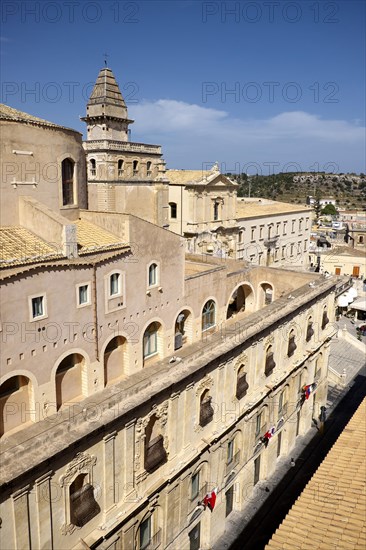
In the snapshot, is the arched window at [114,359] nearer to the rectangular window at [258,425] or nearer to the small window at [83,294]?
the small window at [83,294]

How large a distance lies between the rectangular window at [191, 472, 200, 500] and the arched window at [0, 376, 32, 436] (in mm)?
6952

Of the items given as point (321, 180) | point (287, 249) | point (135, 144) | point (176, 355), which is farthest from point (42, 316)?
point (321, 180)

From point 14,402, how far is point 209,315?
1238 centimetres

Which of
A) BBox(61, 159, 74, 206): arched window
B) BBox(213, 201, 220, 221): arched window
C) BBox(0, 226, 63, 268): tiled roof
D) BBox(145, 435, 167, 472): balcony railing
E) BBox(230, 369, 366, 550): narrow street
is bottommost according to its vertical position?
BBox(230, 369, 366, 550): narrow street

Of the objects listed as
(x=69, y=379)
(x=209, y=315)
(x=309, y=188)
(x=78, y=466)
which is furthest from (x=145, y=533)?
(x=309, y=188)

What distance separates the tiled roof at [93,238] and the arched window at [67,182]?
117cm

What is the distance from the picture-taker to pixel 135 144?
38.8m

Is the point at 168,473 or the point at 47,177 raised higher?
the point at 47,177

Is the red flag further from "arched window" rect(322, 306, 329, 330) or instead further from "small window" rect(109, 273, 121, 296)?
"arched window" rect(322, 306, 329, 330)

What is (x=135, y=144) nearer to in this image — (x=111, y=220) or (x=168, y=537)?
(x=111, y=220)

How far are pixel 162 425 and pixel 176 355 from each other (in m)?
2.54

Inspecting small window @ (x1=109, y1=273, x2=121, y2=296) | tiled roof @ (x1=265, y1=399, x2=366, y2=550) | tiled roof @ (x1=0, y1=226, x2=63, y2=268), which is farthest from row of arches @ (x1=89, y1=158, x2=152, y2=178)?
tiled roof @ (x1=265, y1=399, x2=366, y2=550)

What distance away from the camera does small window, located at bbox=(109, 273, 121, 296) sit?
18.6 m

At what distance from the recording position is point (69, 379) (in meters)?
17.9
